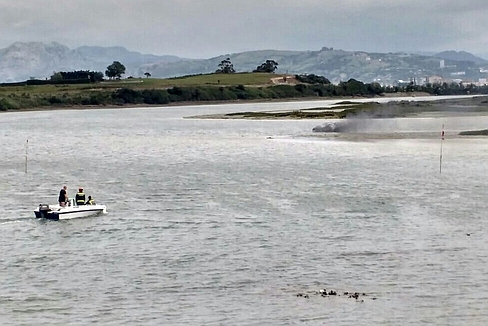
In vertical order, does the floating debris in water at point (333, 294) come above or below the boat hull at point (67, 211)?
below

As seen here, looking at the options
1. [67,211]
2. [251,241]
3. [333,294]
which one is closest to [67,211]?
[67,211]

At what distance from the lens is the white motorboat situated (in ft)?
144

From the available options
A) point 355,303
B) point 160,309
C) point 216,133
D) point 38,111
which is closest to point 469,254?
point 355,303

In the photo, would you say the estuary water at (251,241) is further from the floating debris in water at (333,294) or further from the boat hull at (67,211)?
the boat hull at (67,211)

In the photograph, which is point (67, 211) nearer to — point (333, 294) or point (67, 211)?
point (67, 211)

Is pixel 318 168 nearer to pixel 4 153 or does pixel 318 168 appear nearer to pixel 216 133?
pixel 4 153

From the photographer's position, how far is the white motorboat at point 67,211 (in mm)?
43750

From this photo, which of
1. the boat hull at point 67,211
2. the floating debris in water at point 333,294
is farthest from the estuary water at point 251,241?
the boat hull at point 67,211

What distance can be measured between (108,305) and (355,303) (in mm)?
7352

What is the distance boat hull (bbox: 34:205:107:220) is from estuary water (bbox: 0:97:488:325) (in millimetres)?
497

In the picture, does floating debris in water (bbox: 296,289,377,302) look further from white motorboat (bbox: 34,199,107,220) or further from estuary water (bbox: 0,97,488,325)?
white motorboat (bbox: 34,199,107,220)

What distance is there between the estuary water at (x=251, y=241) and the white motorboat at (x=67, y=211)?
1.68ft

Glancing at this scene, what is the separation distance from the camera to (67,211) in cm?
4419

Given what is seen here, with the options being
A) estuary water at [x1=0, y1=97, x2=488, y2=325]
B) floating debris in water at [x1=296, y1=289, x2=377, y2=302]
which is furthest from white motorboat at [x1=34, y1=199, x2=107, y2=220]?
floating debris in water at [x1=296, y1=289, x2=377, y2=302]
